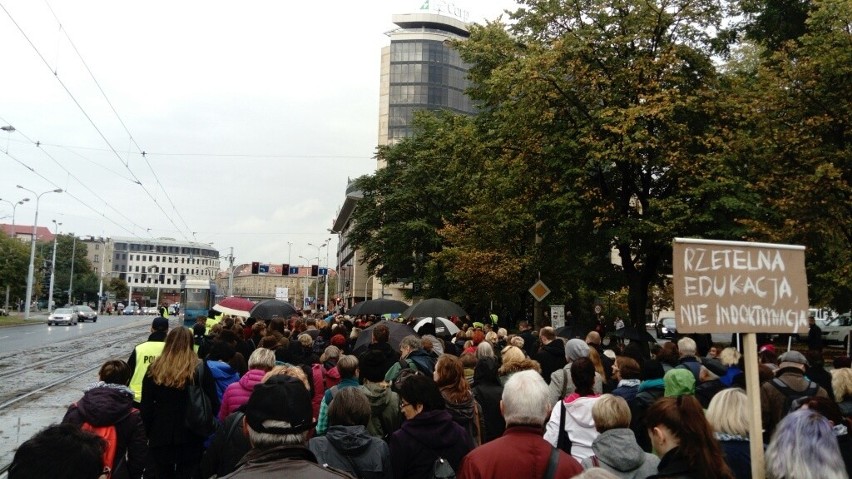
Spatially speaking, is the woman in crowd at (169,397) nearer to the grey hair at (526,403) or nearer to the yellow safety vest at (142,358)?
the yellow safety vest at (142,358)

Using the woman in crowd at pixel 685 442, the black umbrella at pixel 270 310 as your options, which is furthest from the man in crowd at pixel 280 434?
the black umbrella at pixel 270 310

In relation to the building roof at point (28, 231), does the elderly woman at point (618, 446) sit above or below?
below

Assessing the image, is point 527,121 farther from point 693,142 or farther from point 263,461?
point 263,461

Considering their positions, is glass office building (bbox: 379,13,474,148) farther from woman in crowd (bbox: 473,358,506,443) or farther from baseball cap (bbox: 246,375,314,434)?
baseball cap (bbox: 246,375,314,434)

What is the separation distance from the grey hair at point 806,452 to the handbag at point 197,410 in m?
4.40

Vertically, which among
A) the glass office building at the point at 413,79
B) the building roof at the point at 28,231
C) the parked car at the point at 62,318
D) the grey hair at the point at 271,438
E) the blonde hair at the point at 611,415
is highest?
the glass office building at the point at 413,79

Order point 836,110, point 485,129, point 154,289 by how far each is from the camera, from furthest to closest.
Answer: point 154,289 → point 485,129 → point 836,110

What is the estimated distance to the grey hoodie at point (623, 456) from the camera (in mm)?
4500

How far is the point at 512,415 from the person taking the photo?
394 centimetres

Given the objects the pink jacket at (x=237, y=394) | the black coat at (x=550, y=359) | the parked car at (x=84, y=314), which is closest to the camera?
the pink jacket at (x=237, y=394)

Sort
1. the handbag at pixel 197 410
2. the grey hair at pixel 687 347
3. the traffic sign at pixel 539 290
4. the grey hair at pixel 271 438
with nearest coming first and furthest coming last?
the grey hair at pixel 271 438 < the handbag at pixel 197 410 < the grey hair at pixel 687 347 < the traffic sign at pixel 539 290

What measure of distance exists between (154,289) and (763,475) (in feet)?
588

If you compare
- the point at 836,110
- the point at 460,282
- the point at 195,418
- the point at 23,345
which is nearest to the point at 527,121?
the point at 836,110

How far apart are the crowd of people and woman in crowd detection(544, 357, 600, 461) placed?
11 millimetres
